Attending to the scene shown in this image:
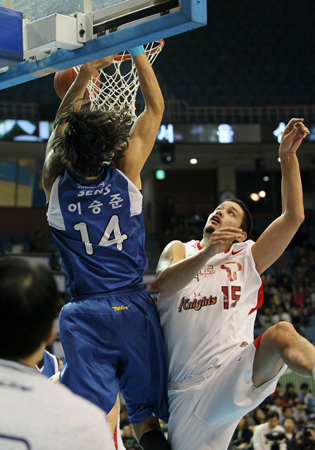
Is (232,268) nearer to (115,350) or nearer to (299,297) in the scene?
(115,350)

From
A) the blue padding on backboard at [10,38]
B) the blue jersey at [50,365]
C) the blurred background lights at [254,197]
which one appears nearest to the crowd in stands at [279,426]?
the blue jersey at [50,365]

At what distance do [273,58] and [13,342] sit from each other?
59.0 ft

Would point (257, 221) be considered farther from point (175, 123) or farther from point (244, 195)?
point (175, 123)

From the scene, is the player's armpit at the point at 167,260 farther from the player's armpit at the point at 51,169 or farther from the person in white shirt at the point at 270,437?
the person in white shirt at the point at 270,437

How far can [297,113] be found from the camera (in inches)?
662

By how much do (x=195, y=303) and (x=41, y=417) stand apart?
2.21 m

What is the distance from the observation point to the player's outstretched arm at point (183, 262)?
316 centimetres

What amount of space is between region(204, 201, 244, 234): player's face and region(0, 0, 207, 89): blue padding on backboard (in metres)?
1.12

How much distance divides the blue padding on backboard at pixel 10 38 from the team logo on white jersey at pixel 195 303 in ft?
4.92

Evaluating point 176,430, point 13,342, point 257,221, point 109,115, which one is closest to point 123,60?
point 109,115

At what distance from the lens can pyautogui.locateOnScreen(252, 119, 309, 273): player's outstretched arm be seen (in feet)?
11.9

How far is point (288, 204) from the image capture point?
11.9ft

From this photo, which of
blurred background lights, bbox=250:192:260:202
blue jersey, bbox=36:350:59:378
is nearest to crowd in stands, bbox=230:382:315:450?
blue jersey, bbox=36:350:59:378

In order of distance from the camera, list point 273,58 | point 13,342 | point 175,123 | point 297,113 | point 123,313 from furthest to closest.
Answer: point 273,58
point 297,113
point 175,123
point 123,313
point 13,342
